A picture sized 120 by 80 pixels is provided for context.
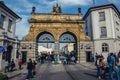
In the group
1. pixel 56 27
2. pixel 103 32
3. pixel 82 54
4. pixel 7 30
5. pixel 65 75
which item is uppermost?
pixel 56 27

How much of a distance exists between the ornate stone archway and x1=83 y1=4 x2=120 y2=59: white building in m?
2.39

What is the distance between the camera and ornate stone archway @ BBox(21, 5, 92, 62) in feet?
91.3

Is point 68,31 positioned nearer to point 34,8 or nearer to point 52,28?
point 52,28

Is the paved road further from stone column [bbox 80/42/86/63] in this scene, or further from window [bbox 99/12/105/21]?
window [bbox 99/12/105/21]

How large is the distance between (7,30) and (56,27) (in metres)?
10.2

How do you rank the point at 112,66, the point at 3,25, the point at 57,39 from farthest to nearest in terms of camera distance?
the point at 57,39 < the point at 3,25 < the point at 112,66

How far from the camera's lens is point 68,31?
28.5 m

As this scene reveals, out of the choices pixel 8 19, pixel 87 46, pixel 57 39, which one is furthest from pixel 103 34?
pixel 8 19

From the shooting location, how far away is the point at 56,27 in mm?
28531

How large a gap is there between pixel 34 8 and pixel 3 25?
418 inches

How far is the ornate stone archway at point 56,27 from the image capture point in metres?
27.8

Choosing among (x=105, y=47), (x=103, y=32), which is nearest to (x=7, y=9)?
(x=103, y=32)

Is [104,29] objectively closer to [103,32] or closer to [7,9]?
[103,32]

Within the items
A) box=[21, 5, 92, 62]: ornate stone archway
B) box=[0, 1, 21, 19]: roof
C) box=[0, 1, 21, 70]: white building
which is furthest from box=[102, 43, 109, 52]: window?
box=[0, 1, 21, 19]: roof
